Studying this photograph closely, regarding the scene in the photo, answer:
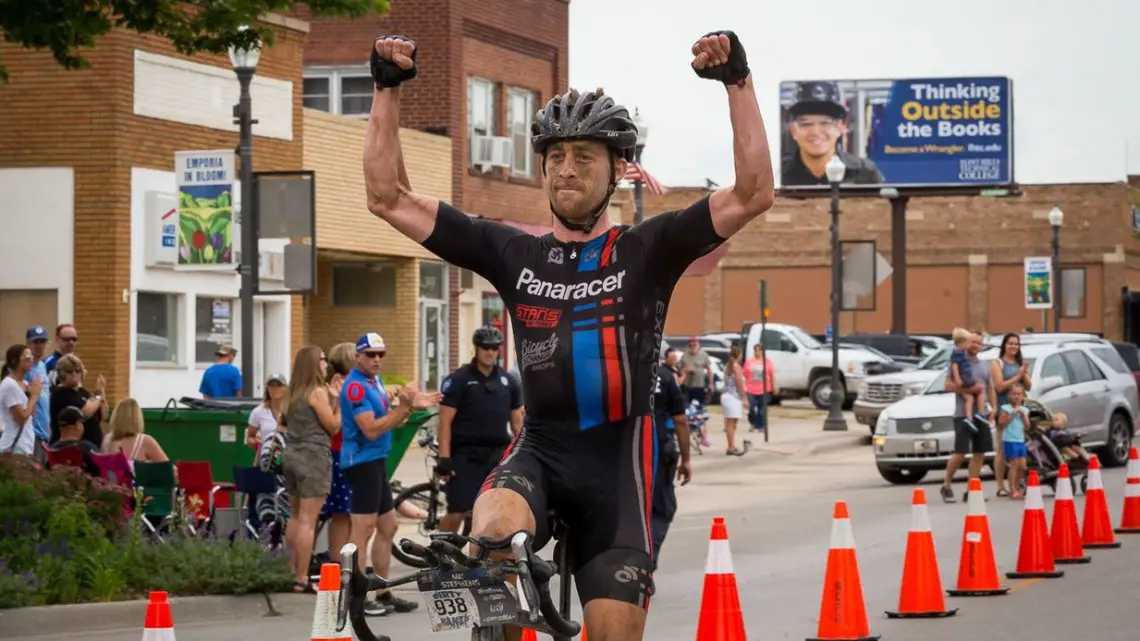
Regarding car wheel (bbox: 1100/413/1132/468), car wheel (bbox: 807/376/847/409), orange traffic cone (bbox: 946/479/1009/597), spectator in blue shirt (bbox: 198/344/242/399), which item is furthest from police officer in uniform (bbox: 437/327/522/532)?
car wheel (bbox: 807/376/847/409)

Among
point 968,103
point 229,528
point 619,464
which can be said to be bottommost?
point 229,528

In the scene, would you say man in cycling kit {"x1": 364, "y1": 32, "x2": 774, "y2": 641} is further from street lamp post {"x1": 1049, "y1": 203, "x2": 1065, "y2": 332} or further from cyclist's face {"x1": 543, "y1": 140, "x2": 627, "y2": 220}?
street lamp post {"x1": 1049, "y1": 203, "x2": 1065, "y2": 332}

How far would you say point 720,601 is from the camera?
362 inches

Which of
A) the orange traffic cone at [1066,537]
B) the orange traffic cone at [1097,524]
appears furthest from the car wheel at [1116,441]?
the orange traffic cone at [1066,537]

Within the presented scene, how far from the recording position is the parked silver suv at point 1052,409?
2547 cm

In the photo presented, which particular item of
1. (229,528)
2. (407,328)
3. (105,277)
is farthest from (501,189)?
(229,528)

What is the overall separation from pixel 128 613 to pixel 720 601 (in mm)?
5048

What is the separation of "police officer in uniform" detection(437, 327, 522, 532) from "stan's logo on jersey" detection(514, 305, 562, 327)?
30.9 feet

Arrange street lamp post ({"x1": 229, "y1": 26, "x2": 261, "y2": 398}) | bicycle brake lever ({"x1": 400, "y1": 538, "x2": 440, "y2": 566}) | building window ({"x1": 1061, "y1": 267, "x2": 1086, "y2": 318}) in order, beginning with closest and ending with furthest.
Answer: bicycle brake lever ({"x1": 400, "y1": 538, "x2": 440, "y2": 566}) < street lamp post ({"x1": 229, "y1": 26, "x2": 261, "y2": 398}) < building window ({"x1": 1061, "y1": 267, "x2": 1086, "y2": 318})

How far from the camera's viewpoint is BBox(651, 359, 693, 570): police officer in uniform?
14.3 meters

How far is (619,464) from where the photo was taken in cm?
575

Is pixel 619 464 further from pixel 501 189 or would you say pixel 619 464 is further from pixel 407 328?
pixel 501 189

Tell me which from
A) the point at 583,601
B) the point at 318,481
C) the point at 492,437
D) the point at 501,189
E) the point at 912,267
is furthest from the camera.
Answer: the point at 912,267

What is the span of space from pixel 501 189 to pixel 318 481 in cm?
2712
